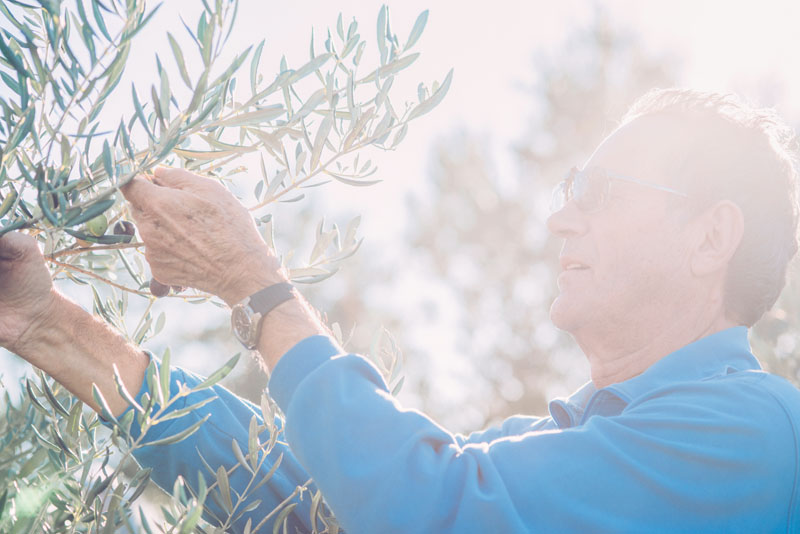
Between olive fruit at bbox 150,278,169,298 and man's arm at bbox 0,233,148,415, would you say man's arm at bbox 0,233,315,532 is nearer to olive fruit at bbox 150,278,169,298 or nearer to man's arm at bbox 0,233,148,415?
man's arm at bbox 0,233,148,415

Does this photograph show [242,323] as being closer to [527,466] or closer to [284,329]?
[284,329]

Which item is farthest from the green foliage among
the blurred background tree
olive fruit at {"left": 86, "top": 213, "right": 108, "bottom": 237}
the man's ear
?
the blurred background tree

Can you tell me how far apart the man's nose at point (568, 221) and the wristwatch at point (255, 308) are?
4.64 feet

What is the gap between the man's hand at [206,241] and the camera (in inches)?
79.1

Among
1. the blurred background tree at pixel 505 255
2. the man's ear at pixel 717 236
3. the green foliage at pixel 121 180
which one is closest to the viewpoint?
the green foliage at pixel 121 180

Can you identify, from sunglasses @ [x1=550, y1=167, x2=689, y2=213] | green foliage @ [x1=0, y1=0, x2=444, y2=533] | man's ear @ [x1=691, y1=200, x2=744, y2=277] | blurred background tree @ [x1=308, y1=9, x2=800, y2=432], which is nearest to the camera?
green foliage @ [x1=0, y1=0, x2=444, y2=533]

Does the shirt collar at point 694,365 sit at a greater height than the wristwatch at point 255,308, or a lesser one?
lesser

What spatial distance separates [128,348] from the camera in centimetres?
241

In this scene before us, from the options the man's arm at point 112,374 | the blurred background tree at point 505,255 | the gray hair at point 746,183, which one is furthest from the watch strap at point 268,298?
the blurred background tree at point 505,255

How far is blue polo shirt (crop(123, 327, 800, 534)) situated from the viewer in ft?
5.98

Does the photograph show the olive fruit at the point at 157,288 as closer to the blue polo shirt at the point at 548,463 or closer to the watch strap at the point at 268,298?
the watch strap at the point at 268,298

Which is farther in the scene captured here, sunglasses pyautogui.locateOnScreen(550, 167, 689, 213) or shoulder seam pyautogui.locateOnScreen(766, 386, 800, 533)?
sunglasses pyautogui.locateOnScreen(550, 167, 689, 213)

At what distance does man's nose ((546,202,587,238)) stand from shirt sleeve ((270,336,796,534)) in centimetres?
117

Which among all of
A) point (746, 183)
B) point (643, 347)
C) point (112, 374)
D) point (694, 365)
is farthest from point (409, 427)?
point (746, 183)
